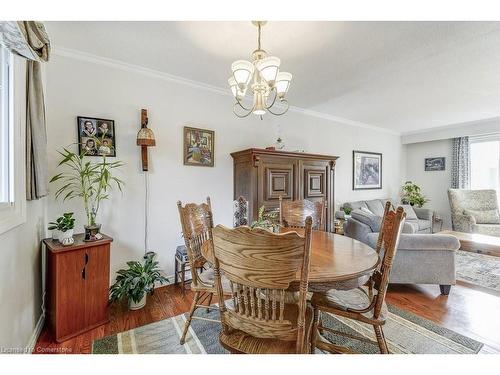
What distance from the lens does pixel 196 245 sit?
201 centimetres

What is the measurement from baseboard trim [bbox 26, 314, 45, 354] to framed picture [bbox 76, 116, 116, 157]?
4.80 ft

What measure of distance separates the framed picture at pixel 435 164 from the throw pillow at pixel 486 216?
1296mm

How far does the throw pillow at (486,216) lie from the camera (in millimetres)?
4621

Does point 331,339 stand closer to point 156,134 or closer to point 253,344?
point 253,344

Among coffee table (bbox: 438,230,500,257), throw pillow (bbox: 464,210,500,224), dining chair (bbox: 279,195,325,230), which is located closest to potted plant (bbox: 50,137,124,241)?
dining chair (bbox: 279,195,325,230)

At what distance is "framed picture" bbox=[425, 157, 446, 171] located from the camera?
559 centimetres

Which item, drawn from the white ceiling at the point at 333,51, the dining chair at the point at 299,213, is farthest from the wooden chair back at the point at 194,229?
the white ceiling at the point at 333,51

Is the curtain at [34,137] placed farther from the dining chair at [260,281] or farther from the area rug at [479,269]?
the area rug at [479,269]

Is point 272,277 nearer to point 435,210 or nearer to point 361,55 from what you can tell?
point 361,55

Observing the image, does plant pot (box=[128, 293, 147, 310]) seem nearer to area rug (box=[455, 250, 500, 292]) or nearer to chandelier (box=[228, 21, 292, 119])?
chandelier (box=[228, 21, 292, 119])

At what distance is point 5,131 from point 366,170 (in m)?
5.44

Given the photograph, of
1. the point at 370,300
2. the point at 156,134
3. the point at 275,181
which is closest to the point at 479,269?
the point at 370,300

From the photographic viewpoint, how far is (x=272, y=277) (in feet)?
3.22

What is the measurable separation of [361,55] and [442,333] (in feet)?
8.27
